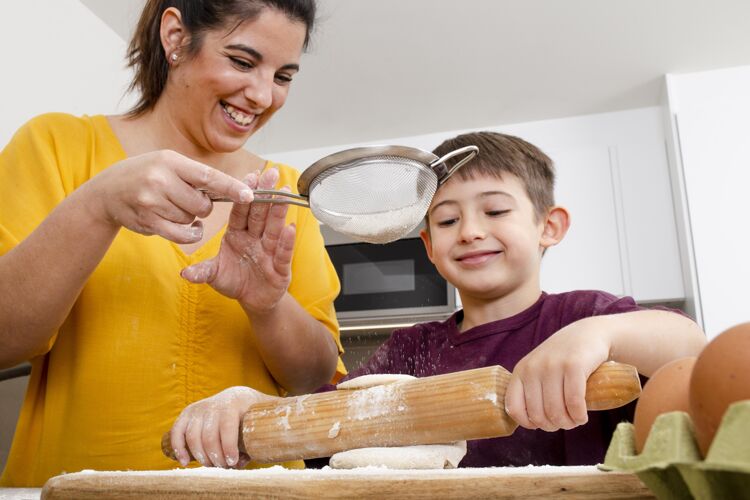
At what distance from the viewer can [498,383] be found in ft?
1.82

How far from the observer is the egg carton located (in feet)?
0.76

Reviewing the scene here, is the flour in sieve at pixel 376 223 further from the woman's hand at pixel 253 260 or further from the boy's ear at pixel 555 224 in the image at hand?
the boy's ear at pixel 555 224

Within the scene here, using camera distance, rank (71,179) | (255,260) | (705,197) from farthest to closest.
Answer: (705,197), (71,179), (255,260)

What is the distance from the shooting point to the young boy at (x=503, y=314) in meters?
0.75

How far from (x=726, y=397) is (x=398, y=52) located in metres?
2.32

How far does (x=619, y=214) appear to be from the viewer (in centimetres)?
266

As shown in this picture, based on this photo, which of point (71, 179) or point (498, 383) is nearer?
point (498, 383)

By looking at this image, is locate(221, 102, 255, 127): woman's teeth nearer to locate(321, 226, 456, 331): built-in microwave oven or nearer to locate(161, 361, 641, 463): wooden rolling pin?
locate(161, 361, 641, 463): wooden rolling pin

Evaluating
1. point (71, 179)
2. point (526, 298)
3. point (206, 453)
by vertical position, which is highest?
point (71, 179)

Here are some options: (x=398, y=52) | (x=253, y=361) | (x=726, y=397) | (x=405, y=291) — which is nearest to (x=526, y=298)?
(x=253, y=361)

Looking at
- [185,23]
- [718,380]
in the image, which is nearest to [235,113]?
[185,23]

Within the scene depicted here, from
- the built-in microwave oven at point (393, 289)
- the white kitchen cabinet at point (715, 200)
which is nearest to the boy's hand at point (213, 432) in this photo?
the built-in microwave oven at point (393, 289)

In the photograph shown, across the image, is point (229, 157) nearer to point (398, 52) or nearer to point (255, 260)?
point (255, 260)

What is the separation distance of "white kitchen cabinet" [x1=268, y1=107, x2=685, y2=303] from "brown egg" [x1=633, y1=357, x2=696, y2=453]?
236 cm
